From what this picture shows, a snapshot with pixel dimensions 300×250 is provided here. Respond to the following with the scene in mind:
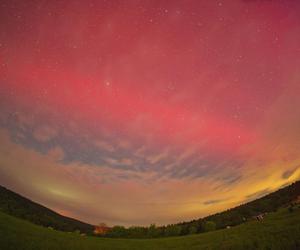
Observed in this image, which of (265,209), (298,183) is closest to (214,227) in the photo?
(265,209)

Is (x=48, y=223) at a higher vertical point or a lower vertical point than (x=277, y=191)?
lower

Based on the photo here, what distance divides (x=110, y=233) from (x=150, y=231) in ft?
49.7

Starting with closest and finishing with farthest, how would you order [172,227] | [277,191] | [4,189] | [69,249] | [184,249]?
[69,249]
[184,249]
[172,227]
[277,191]
[4,189]

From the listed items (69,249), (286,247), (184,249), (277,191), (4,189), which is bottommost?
(286,247)

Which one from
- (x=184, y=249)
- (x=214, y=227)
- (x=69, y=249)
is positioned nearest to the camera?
(x=69, y=249)

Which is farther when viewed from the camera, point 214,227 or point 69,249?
point 214,227

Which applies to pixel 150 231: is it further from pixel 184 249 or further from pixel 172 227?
→ pixel 184 249

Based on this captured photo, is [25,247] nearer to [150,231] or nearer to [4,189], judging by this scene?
[150,231]

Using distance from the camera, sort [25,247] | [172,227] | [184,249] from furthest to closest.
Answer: [172,227] → [184,249] → [25,247]

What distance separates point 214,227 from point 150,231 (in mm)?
26036

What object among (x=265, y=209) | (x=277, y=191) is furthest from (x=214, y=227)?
(x=277, y=191)

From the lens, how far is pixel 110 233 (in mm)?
102688

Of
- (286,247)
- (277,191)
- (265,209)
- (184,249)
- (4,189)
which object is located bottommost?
(286,247)

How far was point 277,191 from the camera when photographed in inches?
4855
